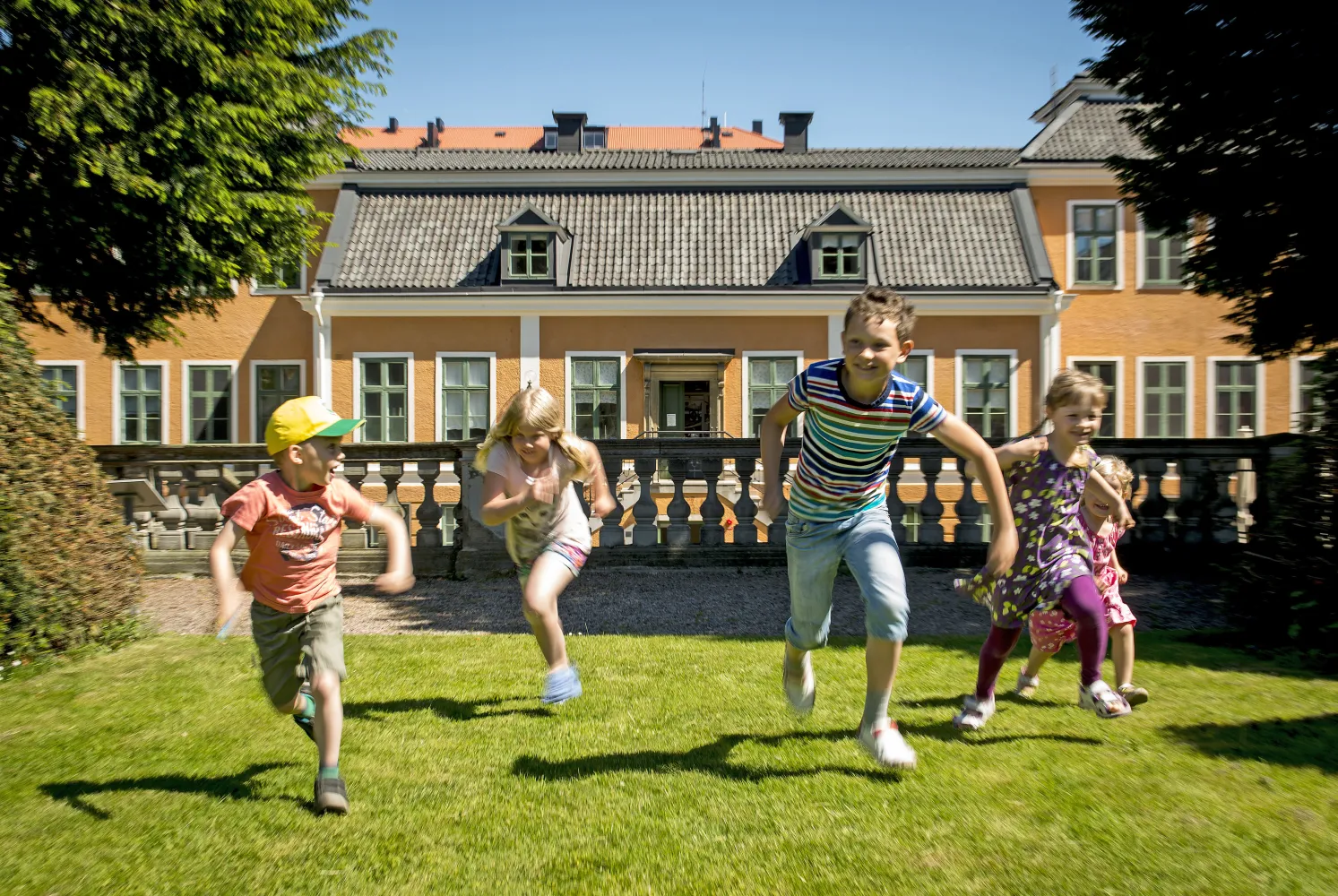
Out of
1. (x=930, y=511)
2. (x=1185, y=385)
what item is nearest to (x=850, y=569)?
(x=930, y=511)

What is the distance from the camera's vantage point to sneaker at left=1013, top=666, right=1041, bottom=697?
492 cm

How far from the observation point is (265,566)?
12.0 feet

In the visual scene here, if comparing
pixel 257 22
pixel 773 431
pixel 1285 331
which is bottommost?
pixel 773 431

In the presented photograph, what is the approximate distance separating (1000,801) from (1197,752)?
116 cm

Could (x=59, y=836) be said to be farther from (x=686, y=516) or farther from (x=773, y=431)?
(x=686, y=516)

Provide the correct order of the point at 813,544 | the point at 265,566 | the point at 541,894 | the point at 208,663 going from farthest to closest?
the point at 208,663 < the point at 813,544 < the point at 265,566 < the point at 541,894

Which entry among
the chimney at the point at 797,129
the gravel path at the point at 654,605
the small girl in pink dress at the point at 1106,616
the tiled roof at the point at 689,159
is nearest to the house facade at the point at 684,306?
the tiled roof at the point at 689,159

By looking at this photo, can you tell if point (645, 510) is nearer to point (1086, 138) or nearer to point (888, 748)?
point (888, 748)

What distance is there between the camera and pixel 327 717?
11.6 feet

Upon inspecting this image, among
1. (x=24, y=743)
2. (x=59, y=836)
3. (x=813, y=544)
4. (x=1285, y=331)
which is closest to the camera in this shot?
(x=59, y=836)

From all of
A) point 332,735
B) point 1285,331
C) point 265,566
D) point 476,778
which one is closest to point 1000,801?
point 476,778

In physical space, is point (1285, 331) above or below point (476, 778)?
above

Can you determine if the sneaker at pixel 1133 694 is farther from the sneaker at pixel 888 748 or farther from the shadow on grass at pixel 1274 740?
the sneaker at pixel 888 748

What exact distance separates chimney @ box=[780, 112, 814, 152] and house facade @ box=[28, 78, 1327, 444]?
268 inches
